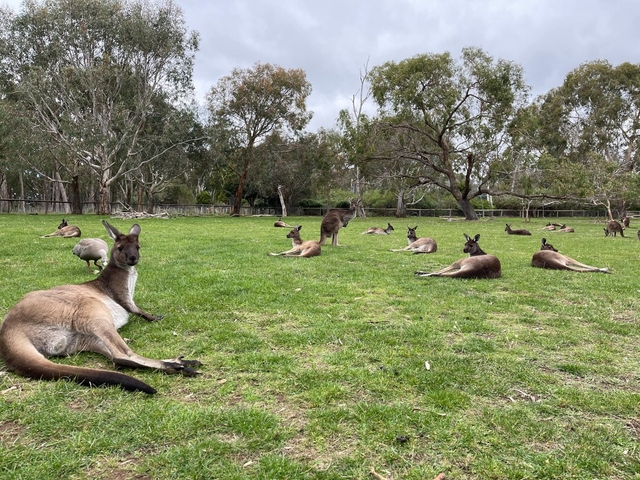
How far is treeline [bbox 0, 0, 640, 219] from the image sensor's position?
27.5 m

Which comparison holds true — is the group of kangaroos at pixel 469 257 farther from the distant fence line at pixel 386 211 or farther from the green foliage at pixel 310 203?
the green foliage at pixel 310 203

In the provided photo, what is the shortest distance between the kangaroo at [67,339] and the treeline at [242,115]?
26.6 metres

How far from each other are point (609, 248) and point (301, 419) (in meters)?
13.8

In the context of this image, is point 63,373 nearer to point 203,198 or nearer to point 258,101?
point 258,101

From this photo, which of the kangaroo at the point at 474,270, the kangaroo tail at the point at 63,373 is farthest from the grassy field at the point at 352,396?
the kangaroo at the point at 474,270

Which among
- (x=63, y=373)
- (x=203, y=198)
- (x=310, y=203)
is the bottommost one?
(x=63, y=373)

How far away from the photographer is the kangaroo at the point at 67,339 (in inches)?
116

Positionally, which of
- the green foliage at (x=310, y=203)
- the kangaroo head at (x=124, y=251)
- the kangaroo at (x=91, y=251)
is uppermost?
the green foliage at (x=310, y=203)

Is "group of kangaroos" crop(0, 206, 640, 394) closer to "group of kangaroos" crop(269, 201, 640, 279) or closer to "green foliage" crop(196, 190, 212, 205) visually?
"group of kangaroos" crop(269, 201, 640, 279)

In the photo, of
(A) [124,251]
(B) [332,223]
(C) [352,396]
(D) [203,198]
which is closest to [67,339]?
(A) [124,251]

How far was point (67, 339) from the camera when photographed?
347 centimetres

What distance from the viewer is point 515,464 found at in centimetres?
214

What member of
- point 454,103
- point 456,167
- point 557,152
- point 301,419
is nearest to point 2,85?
point 454,103

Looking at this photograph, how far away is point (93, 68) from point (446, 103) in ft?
77.8
